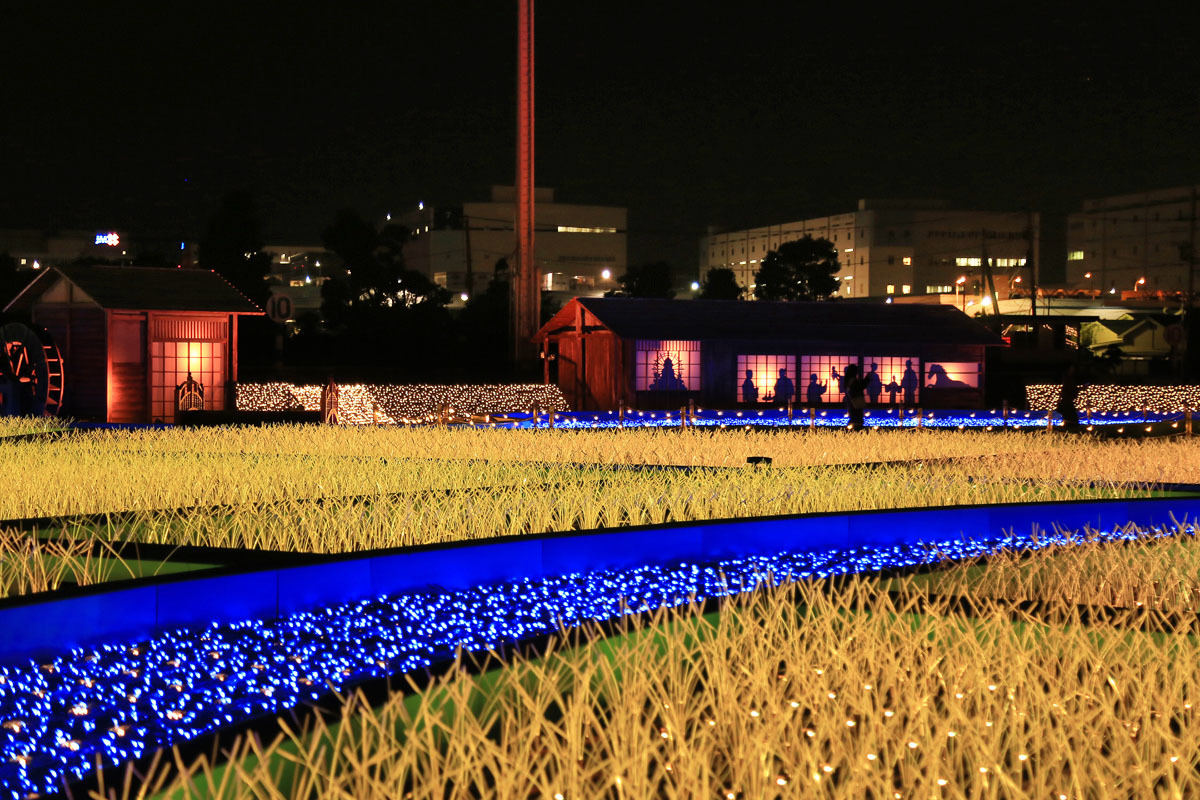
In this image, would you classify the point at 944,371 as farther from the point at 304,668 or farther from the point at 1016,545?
the point at 304,668

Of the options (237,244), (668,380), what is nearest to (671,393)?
(668,380)

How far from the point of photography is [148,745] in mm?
5051

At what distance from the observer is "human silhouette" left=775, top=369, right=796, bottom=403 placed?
36281 mm

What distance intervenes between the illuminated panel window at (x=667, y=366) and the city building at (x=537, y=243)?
87583 millimetres

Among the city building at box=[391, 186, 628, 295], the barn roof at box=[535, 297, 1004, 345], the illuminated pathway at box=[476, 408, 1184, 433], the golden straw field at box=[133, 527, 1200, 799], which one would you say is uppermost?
the city building at box=[391, 186, 628, 295]

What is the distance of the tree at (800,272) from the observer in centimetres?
8275

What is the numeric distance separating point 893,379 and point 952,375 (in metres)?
1.90

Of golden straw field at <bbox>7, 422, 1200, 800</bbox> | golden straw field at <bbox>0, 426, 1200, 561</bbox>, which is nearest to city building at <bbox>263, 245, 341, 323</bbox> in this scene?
golden straw field at <bbox>0, 426, 1200, 561</bbox>

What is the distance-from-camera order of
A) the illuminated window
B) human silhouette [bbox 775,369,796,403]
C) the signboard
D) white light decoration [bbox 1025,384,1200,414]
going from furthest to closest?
the illuminated window → white light decoration [bbox 1025,384,1200,414] → human silhouette [bbox 775,369,796,403] → the signboard

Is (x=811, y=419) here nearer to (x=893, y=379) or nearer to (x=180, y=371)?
(x=893, y=379)

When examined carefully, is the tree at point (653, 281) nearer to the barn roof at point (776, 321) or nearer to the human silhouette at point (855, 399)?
the barn roof at point (776, 321)

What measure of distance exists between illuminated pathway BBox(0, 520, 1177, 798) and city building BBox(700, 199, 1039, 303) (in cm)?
12578

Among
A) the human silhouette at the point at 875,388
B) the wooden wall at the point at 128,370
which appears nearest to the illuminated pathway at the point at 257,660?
the wooden wall at the point at 128,370

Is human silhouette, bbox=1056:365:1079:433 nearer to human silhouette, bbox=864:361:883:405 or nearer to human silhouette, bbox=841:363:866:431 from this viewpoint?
human silhouette, bbox=841:363:866:431
